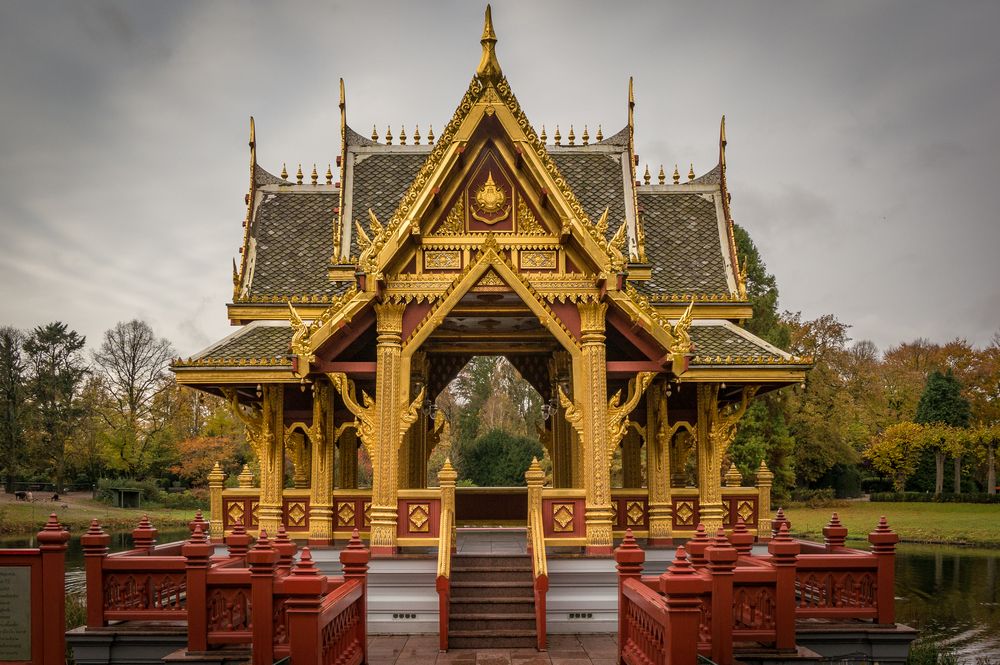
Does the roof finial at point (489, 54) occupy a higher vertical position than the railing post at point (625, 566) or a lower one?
higher

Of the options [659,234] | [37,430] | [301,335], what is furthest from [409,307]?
[37,430]

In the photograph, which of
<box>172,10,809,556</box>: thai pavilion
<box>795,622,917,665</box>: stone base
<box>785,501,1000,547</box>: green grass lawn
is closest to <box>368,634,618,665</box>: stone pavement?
<box>172,10,809,556</box>: thai pavilion

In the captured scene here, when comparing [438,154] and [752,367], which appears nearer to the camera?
[438,154]

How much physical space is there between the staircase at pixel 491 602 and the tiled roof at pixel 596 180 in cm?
645

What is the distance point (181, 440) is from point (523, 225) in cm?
4283

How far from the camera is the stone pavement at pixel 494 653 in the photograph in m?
9.10

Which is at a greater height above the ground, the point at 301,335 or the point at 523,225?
the point at 523,225

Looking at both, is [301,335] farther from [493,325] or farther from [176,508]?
[176,508]

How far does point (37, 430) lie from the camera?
1890 inches

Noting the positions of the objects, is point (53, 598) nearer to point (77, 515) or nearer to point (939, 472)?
point (77, 515)

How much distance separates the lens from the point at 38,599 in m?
8.41

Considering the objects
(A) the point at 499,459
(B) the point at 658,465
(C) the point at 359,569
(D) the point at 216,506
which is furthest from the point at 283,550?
(A) the point at 499,459

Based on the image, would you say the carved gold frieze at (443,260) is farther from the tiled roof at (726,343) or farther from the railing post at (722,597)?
the railing post at (722,597)

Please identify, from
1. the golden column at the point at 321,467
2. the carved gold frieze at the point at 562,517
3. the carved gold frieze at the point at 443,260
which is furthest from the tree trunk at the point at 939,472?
the carved gold frieze at the point at 443,260
